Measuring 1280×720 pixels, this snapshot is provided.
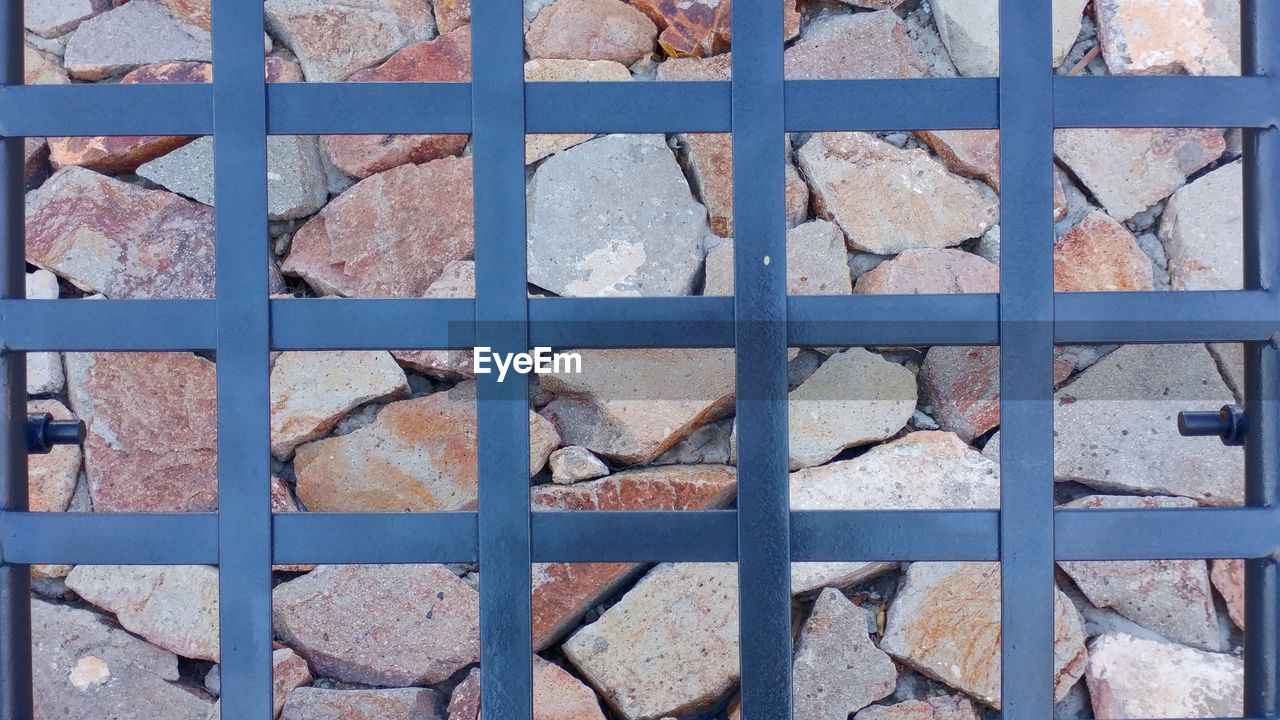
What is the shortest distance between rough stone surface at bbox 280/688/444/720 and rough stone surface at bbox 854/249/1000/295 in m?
0.97

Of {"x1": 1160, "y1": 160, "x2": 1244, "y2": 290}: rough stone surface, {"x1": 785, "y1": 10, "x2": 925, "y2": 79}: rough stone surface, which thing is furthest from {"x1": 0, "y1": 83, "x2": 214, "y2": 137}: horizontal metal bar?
{"x1": 1160, "y1": 160, "x2": 1244, "y2": 290}: rough stone surface

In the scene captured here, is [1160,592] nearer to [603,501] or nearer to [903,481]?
[903,481]

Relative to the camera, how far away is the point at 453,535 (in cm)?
75

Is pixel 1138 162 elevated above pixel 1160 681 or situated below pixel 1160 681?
above

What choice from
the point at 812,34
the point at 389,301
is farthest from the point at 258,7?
the point at 812,34

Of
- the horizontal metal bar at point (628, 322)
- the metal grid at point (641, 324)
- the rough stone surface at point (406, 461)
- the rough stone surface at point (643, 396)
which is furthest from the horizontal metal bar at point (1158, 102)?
the rough stone surface at point (406, 461)

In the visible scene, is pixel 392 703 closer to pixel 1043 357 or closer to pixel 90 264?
pixel 90 264

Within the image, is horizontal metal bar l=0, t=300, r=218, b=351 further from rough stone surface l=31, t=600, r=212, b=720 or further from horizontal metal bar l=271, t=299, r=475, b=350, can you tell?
rough stone surface l=31, t=600, r=212, b=720

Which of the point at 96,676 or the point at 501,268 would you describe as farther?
the point at 96,676

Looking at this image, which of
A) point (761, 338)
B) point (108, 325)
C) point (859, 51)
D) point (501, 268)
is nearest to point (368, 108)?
point (501, 268)

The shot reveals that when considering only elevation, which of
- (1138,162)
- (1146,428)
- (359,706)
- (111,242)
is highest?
(1138,162)

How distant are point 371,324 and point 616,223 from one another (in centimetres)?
53

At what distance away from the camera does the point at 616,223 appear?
1187 mm

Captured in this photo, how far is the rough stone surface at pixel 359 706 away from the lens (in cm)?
119
